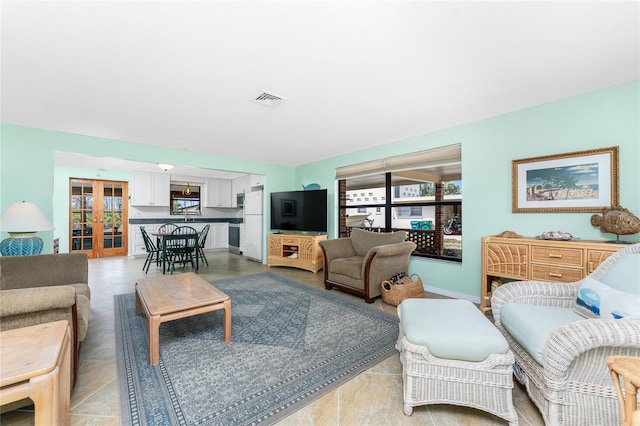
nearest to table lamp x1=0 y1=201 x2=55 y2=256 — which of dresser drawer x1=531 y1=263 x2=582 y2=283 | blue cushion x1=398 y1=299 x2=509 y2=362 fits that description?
blue cushion x1=398 y1=299 x2=509 y2=362

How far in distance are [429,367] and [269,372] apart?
106 centimetres

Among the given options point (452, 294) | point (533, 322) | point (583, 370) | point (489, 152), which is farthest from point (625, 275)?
point (452, 294)

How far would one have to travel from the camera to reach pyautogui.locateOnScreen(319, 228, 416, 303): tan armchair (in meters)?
3.16

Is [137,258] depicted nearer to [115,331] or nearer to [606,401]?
[115,331]

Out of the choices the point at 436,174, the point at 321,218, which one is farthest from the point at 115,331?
the point at 436,174

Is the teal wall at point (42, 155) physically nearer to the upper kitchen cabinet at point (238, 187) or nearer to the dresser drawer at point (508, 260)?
the upper kitchen cabinet at point (238, 187)

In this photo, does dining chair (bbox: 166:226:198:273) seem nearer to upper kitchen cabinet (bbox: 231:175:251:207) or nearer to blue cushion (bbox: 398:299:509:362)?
upper kitchen cabinet (bbox: 231:175:251:207)

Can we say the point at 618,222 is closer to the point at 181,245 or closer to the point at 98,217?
the point at 181,245

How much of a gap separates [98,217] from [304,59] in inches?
291

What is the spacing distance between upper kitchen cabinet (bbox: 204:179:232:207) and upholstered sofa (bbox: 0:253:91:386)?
17.0 ft

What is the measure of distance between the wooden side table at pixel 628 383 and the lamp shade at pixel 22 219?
461 centimetres

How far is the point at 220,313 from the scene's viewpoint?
287 cm

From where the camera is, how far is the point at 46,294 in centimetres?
131

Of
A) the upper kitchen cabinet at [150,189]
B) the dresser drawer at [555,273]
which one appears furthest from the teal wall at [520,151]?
the upper kitchen cabinet at [150,189]
